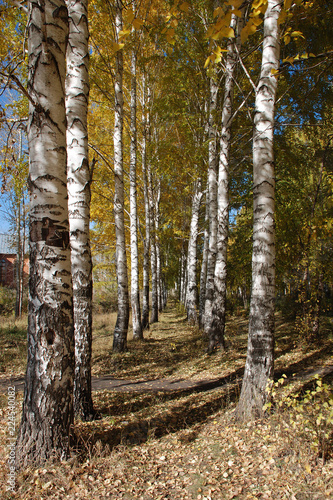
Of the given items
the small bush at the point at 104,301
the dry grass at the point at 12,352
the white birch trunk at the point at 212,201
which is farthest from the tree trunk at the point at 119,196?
the small bush at the point at 104,301

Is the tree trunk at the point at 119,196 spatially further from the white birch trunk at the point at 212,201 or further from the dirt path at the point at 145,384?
the white birch trunk at the point at 212,201

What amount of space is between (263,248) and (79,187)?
2.52m

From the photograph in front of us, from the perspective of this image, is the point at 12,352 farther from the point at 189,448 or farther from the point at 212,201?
the point at 212,201

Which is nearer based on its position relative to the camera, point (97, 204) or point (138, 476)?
point (138, 476)

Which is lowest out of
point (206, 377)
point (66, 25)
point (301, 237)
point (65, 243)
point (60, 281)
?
point (206, 377)

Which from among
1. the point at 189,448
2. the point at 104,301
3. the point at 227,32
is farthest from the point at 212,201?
the point at 104,301

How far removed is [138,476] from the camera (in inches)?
105

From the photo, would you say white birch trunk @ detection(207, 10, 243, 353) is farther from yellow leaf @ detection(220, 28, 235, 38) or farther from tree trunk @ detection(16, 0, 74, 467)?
tree trunk @ detection(16, 0, 74, 467)

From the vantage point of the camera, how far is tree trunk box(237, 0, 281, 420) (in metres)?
3.42

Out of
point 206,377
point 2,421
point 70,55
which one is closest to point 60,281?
point 2,421

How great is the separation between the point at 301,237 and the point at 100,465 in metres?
7.12

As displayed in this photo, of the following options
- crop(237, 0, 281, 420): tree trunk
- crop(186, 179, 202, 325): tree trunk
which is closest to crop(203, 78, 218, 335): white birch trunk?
crop(186, 179, 202, 325): tree trunk

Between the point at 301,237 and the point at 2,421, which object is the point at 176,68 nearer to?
the point at 301,237

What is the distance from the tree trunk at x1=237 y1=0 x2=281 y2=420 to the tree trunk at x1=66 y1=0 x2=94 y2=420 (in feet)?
6.84
